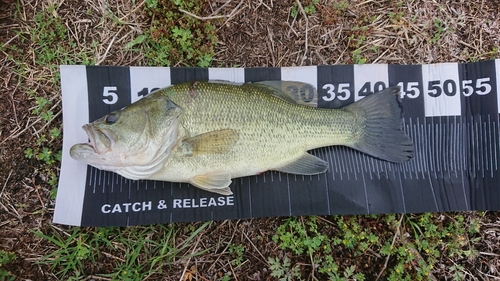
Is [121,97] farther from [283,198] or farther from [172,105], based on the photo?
[283,198]

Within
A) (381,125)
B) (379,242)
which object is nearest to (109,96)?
(381,125)

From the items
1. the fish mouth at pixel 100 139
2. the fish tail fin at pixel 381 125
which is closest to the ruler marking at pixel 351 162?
the fish tail fin at pixel 381 125

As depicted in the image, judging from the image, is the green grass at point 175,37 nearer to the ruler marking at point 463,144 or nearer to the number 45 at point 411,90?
the number 45 at point 411,90

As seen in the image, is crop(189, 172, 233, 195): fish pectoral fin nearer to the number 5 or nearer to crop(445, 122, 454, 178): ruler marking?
the number 5

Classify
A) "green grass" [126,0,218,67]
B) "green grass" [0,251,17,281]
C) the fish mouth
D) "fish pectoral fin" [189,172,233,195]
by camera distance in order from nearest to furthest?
the fish mouth
"fish pectoral fin" [189,172,233,195]
"green grass" [0,251,17,281]
"green grass" [126,0,218,67]

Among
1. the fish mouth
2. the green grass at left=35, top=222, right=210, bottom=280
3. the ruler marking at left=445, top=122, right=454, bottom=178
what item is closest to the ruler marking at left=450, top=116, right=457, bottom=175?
the ruler marking at left=445, top=122, right=454, bottom=178

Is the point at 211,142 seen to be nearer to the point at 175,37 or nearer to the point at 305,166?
the point at 305,166
